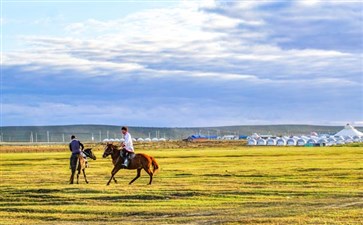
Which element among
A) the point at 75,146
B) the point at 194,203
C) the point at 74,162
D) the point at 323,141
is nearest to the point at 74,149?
the point at 75,146

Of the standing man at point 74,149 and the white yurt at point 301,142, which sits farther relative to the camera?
the white yurt at point 301,142

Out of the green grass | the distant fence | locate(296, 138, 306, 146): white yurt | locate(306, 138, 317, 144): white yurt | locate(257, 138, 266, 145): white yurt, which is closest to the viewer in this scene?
the green grass

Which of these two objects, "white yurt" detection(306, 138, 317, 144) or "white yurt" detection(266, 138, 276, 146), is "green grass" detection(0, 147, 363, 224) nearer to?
"white yurt" detection(306, 138, 317, 144)

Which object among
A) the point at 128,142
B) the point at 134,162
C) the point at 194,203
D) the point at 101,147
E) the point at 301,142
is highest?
the point at 128,142

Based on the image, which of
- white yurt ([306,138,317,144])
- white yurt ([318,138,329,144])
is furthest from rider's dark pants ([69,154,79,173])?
white yurt ([306,138,317,144])

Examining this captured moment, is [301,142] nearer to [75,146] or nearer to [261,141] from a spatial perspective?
[261,141]

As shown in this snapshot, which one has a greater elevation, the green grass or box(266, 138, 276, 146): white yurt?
box(266, 138, 276, 146): white yurt

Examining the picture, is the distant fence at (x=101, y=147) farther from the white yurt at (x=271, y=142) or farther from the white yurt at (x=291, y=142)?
the white yurt at (x=291, y=142)

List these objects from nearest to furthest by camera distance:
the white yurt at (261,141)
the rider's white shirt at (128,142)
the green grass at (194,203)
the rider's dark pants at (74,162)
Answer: the green grass at (194,203) → the rider's white shirt at (128,142) → the rider's dark pants at (74,162) → the white yurt at (261,141)

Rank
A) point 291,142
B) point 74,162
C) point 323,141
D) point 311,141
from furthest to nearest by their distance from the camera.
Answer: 1. point 291,142
2. point 311,141
3. point 323,141
4. point 74,162

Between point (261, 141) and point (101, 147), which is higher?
point (261, 141)

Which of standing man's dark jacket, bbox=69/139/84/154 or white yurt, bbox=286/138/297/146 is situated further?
white yurt, bbox=286/138/297/146

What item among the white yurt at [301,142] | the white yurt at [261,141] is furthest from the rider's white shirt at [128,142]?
the white yurt at [261,141]

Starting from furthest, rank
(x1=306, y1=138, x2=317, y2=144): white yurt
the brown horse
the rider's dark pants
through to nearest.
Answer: (x1=306, y1=138, x2=317, y2=144): white yurt < the rider's dark pants < the brown horse
